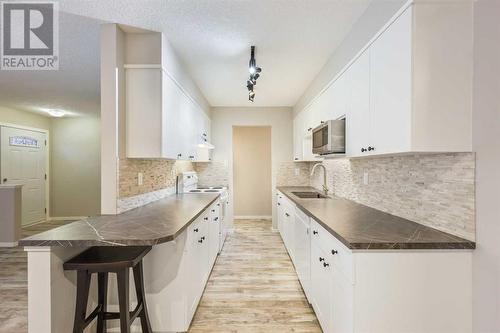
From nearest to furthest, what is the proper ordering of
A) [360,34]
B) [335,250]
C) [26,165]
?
[335,250] → [360,34] → [26,165]

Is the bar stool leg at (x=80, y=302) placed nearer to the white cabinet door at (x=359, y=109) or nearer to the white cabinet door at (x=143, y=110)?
the white cabinet door at (x=143, y=110)

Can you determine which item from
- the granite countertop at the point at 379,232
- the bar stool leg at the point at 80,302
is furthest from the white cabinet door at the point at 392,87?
the bar stool leg at the point at 80,302

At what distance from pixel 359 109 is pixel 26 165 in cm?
648

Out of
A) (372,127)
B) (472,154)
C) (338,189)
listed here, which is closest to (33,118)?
(338,189)

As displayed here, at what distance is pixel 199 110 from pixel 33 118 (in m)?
4.22

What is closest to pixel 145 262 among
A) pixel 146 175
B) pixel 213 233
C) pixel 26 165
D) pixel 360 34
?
pixel 146 175

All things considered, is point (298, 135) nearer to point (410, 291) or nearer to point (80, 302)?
point (410, 291)

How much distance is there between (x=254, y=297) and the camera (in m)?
2.58

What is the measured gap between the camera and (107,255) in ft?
5.48

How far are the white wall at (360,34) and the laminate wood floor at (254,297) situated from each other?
2.29m

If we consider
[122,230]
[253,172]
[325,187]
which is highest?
[253,172]

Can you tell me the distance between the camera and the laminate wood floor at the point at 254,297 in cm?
215

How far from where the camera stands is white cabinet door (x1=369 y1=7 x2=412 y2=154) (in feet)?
4.71

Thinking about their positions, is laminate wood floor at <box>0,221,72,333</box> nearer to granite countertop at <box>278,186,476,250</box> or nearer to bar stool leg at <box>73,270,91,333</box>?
bar stool leg at <box>73,270,91,333</box>
